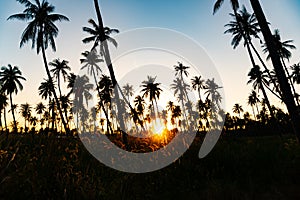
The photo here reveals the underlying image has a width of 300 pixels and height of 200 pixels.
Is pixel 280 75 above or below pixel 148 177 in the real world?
above

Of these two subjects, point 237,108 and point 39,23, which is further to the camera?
point 237,108

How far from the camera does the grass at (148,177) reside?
3145 mm

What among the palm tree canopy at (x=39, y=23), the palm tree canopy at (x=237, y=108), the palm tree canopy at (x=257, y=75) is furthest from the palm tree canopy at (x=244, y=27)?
the palm tree canopy at (x=237, y=108)

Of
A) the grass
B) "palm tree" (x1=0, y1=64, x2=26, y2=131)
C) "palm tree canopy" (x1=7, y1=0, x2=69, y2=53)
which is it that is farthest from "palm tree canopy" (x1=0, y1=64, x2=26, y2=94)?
the grass

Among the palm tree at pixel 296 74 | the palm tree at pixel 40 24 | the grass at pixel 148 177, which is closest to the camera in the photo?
the grass at pixel 148 177

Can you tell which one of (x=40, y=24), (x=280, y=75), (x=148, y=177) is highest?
(x=40, y=24)

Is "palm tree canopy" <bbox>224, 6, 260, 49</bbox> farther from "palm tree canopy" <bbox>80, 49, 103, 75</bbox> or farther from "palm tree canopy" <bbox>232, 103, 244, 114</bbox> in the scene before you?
"palm tree canopy" <bbox>232, 103, 244, 114</bbox>

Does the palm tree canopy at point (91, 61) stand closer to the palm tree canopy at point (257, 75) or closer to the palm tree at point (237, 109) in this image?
the palm tree canopy at point (257, 75)

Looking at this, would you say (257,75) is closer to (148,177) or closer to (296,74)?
(148,177)

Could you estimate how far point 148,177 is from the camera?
15.2ft

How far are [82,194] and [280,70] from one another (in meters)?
6.31

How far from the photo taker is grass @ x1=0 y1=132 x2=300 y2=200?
3145 mm

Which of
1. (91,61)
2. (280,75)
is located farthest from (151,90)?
(280,75)

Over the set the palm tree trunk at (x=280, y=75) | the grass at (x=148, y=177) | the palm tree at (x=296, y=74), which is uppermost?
the palm tree at (x=296, y=74)
